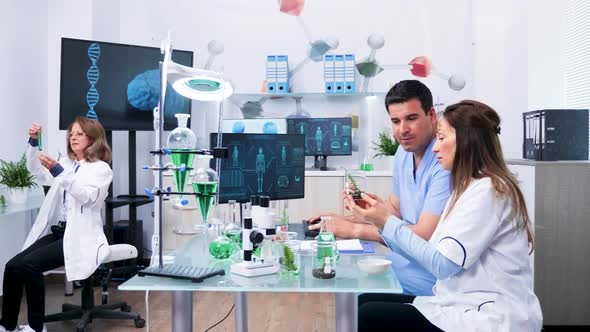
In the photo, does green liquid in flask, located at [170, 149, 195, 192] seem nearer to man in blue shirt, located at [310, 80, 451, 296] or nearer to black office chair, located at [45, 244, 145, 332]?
man in blue shirt, located at [310, 80, 451, 296]

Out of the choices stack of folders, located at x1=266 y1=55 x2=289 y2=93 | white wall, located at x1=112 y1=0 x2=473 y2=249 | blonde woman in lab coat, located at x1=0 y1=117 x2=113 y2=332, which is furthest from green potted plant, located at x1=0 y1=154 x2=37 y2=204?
stack of folders, located at x1=266 y1=55 x2=289 y2=93

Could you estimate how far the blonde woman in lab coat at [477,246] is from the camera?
1.53 meters

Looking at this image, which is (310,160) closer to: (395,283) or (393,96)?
(393,96)

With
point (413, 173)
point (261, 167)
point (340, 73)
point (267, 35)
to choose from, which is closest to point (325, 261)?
point (413, 173)

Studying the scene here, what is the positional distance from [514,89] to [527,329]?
2.81m

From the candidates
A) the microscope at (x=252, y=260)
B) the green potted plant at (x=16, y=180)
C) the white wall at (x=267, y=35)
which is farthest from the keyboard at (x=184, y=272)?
the white wall at (x=267, y=35)

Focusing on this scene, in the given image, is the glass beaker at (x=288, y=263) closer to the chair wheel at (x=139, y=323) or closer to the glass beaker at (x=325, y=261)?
the glass beaker at (x=325, y=261)

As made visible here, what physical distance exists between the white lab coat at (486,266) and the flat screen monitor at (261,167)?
1118 millimetres

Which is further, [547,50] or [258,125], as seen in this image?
[258,125]

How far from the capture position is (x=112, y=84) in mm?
4215

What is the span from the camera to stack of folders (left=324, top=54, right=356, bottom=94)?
186 inches

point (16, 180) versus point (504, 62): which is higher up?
point (504, 62)

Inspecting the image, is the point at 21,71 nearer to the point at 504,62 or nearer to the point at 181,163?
the point at 181,163

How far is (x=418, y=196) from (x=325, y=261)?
2.15 ft
